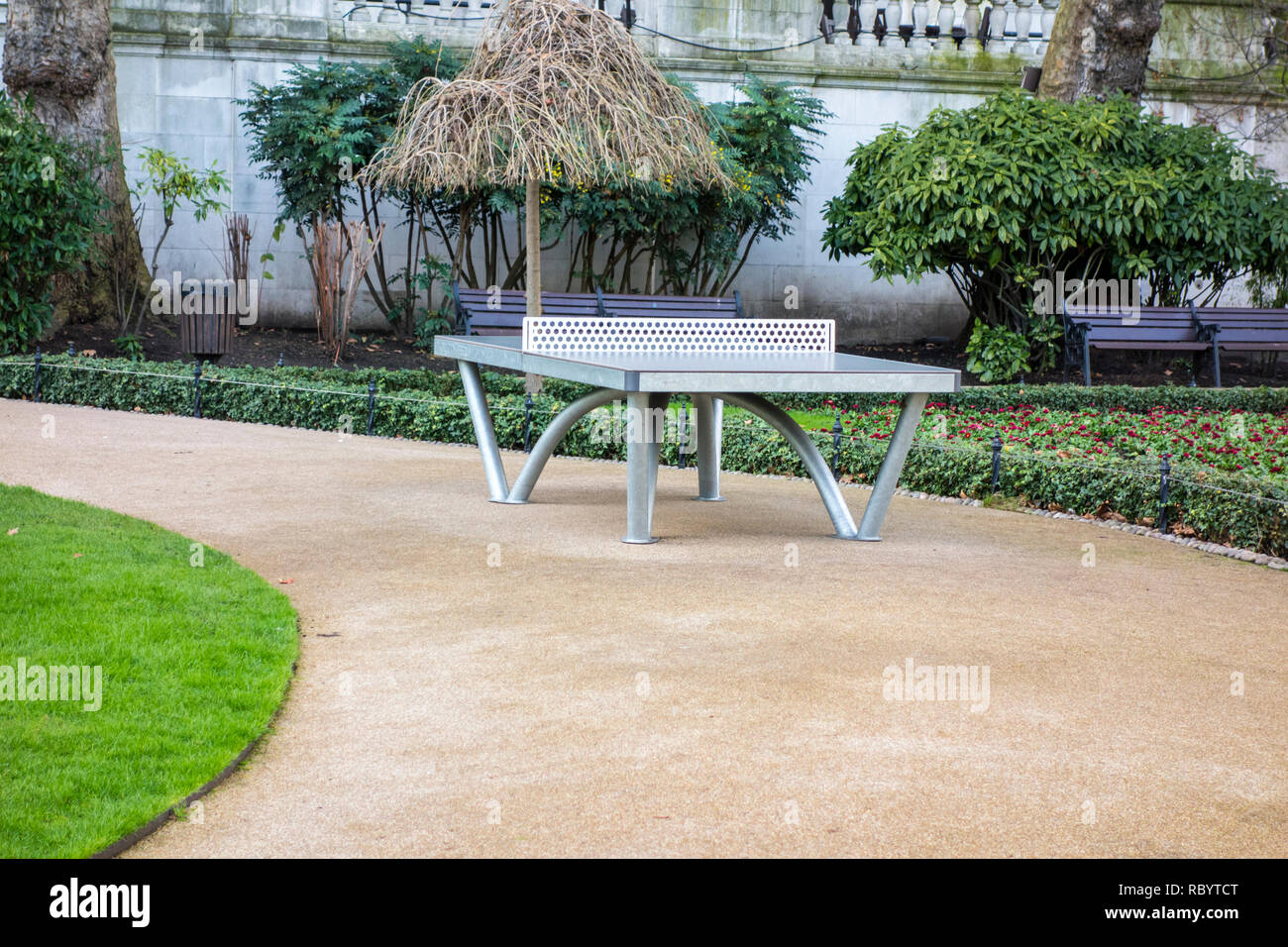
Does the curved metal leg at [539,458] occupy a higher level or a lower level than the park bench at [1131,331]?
lower

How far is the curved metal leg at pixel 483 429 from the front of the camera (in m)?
8.98

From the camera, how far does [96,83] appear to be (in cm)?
1546

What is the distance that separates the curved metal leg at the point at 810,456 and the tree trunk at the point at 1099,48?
33.7ft

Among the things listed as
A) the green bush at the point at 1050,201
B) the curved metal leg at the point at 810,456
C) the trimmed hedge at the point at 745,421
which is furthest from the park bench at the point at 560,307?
the curved metal leg at the point at 810,456

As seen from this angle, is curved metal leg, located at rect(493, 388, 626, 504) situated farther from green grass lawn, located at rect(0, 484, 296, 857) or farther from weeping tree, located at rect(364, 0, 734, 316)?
weeping tree, located at rect(364, 0, 734, 316)

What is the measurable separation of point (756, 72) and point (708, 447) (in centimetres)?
1111

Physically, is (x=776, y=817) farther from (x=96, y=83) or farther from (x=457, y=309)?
(x=96, y=83)

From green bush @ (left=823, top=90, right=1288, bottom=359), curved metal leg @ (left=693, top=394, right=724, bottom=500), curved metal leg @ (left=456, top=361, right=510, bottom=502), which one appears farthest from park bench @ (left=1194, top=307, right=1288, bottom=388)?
curved metal leg @ (left=456, top=361, right=510, bottom=502)

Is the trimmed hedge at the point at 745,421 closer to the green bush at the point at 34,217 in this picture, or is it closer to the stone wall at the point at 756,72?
the green bush at the point at 34,217

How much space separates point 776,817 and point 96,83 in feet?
47.4

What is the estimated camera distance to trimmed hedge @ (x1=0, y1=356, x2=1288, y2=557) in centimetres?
816

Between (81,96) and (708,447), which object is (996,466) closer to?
(708,447)

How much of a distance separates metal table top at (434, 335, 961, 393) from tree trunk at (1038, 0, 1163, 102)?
10101mm

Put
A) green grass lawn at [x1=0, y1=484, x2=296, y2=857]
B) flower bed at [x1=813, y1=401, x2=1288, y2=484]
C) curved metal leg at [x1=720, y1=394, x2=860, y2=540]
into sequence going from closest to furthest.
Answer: green grass lawn at [x1=0, y1=484, x2=296, y2=857]
curved metal leg at [x1=720, y1=394, x2=860, y2=540]
flower bed at [x1=813, y1=401, x2=1288, y2=484]
